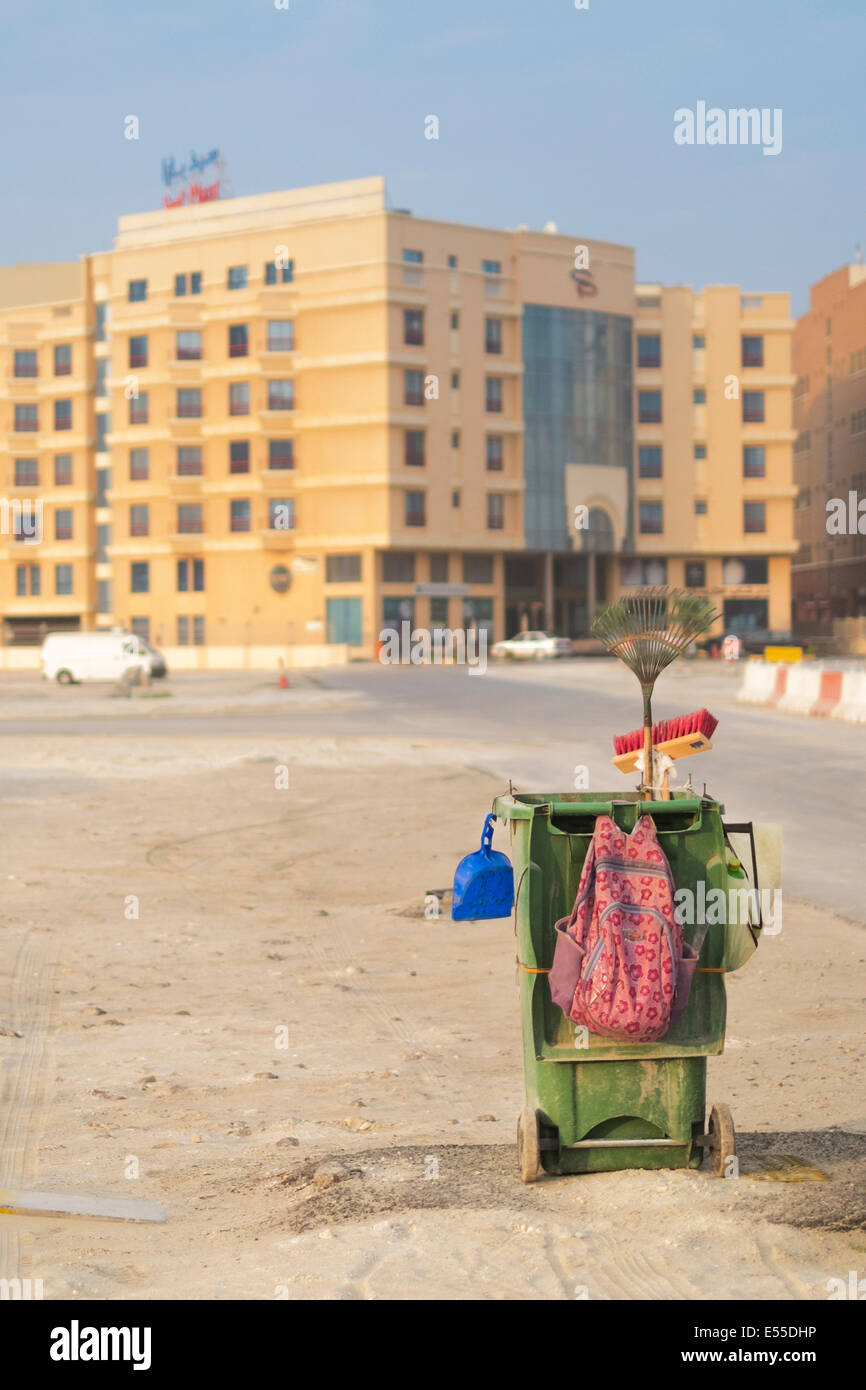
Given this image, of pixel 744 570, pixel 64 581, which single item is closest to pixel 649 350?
pixel 744 570

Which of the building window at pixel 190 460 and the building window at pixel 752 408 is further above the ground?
the building window at pixel 752 408

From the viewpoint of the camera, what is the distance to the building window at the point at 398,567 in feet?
264

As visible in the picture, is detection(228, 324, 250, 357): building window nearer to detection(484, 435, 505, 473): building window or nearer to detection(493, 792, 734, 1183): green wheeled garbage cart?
detection(484, 435, 505, 473): building window

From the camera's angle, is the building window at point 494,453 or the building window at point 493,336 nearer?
the building window at point 493,336

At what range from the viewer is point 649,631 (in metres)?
5.75

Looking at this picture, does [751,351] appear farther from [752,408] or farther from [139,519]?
[139,519]

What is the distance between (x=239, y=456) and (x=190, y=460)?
312 cm

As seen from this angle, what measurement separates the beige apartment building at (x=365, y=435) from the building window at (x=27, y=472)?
0.12 metres

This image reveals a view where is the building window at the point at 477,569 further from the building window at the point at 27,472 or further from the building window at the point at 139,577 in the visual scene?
the building window at the point at 27,472

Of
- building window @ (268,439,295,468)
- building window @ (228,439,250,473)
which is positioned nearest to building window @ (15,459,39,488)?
building window @ (228,439,250,473)

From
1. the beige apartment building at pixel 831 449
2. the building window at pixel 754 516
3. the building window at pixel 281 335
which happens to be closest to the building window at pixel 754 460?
the building window at pixel 754 516

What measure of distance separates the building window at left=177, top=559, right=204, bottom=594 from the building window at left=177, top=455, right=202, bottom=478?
477 cm

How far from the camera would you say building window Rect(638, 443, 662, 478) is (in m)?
87.5
